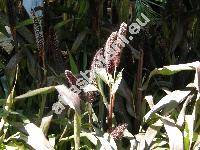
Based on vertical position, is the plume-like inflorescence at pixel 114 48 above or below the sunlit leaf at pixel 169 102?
above

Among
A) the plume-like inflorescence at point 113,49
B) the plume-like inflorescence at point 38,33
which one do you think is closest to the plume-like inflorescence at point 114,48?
the plume-like inflorescence at point 113,49

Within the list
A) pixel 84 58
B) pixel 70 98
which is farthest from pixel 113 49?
pixel 84 58

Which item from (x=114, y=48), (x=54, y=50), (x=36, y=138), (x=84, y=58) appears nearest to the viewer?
(x=114, y=48)

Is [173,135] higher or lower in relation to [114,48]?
lower

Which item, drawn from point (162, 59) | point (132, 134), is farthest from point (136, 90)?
point (162, 59)

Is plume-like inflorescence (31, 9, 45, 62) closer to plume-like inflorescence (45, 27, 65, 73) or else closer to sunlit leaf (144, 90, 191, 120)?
plume-like inflorescence (45, 27, 65, 73)

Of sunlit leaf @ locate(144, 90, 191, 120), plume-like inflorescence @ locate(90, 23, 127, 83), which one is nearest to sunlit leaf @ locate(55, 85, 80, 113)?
plume-like inflorescence @ locate(90, 23, 127, 83)

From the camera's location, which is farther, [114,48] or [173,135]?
[173,135]

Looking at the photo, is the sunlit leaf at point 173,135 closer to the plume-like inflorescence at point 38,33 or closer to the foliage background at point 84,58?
the foliage background at point 84,58

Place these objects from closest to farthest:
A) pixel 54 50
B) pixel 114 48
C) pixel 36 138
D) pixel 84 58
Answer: pixel 114 48 → pixel 36 138 → pixel 54 50 → pixel 84 58

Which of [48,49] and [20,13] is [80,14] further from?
[48,49]

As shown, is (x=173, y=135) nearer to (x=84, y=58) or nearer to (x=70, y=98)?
(x=70, y=98)
